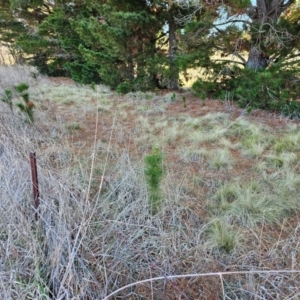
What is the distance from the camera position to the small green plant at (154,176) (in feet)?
4.81

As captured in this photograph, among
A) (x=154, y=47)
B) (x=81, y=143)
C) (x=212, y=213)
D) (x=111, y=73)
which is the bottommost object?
(x=212, y=213)

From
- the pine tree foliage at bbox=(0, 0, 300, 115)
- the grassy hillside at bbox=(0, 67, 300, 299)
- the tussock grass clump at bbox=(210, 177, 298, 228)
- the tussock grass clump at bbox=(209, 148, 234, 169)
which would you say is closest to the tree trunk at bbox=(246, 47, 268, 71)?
the pine tree foliage at bbox=(0, 0, 300, 115)

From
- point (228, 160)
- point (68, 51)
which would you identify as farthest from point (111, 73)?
point (228, 160)

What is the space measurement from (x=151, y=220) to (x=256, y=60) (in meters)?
3.67

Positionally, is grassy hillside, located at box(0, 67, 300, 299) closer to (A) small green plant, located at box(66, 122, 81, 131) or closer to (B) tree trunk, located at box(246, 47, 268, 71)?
(A) small green plant, located at box(66, 122, 81, 131)

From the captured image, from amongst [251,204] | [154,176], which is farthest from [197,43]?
[154,176]

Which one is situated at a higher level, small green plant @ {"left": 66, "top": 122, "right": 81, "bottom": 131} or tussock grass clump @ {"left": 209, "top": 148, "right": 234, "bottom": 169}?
small green plant @ {"left": 66, "top": 122, "right": 81, "bottom": 131}

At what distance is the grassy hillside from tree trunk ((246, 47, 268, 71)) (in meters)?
1.73

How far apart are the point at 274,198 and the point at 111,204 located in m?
1.13

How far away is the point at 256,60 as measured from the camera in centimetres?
425

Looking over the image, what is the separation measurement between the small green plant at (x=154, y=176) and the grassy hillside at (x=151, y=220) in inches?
1.3

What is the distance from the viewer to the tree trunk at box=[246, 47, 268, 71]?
4.20 metres

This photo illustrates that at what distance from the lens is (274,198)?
186cm

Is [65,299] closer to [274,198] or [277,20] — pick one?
[274,198]
